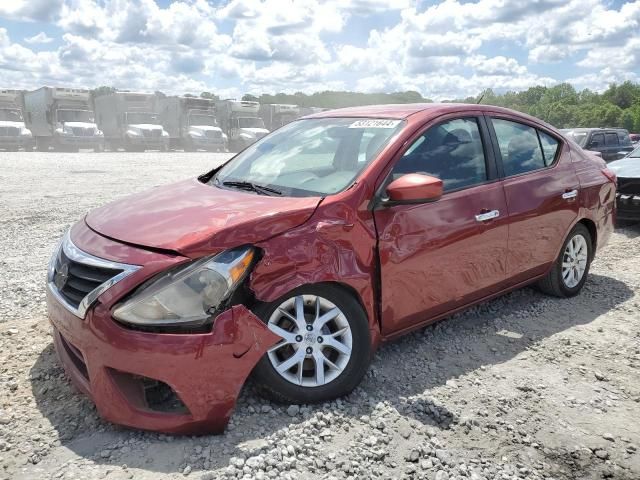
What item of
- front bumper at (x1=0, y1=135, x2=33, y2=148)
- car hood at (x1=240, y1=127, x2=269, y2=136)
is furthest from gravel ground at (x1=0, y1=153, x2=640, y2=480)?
car hood at (x1=240, y1=127, x2=269, y2=136)

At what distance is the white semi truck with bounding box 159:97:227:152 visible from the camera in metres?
29.3

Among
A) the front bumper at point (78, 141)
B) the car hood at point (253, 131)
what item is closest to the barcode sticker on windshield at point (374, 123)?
the front bumper at point (78, 141)

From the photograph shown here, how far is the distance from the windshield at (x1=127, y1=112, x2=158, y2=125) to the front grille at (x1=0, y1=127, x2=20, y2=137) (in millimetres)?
5063

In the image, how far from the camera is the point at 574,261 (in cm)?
498

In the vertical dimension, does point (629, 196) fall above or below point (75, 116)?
above

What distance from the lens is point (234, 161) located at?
427cm

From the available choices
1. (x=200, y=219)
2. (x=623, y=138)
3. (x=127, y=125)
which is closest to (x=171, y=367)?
(x=200, y=219)

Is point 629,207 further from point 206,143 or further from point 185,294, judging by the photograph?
point 206,143

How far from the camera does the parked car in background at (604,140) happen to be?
49.8ft

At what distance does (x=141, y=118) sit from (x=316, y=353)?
92.4 ft

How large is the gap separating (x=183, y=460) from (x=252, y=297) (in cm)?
Answer: 81

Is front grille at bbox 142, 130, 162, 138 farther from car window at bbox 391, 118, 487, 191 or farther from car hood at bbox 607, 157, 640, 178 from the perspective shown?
car window at bbox 391, 118, 487, 191

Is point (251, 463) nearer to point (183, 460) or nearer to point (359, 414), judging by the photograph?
point (183, 460)

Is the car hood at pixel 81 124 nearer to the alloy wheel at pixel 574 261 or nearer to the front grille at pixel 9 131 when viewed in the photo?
the front grille at pixel 9 131
